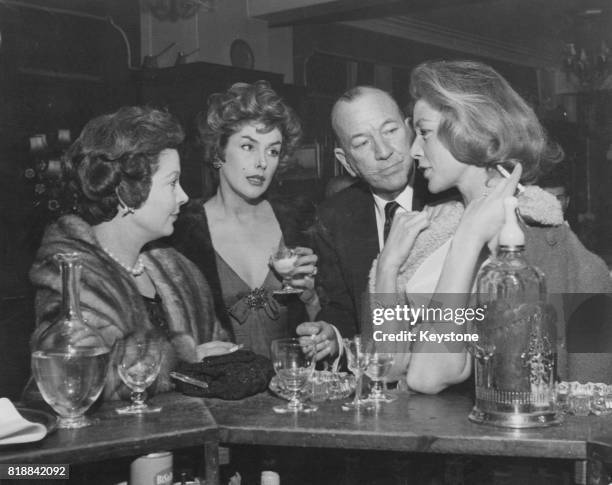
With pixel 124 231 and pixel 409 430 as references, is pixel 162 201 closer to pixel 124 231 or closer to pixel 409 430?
pixel 124 231

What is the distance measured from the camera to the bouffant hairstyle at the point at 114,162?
8.21 feet

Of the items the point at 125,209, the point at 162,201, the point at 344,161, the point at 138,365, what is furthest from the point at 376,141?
the point at 138,365

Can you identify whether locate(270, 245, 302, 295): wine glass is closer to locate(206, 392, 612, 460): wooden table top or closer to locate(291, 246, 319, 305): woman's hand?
locate(291, 246, 319, 305): woman's hand

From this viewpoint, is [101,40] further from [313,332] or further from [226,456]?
[226,456]

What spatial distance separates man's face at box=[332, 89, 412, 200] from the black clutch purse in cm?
84

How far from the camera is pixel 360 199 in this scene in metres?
2.86

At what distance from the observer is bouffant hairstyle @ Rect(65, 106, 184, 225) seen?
2.50 m

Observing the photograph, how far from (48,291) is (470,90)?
138 centimetres

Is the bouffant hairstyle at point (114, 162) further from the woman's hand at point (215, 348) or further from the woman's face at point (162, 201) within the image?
the woman's hand at point (215, 348)

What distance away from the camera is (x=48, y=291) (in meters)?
2.37

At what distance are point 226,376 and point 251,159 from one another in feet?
3.45

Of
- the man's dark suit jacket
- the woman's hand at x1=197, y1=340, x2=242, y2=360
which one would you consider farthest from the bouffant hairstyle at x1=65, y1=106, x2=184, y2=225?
the man's dark suit jacket

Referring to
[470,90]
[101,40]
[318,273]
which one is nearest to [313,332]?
[318,273]

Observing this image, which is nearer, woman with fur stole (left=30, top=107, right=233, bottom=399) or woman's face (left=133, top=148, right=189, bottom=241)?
woman with fur stole (left=30, top=107, right=233, bottom=399)
